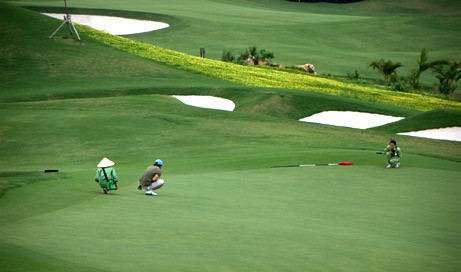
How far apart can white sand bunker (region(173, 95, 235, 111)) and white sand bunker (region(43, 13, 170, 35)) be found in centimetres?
4871

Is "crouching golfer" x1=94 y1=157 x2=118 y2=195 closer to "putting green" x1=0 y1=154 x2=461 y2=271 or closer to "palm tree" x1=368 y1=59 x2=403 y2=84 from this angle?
"putting green" x1=0 y1=154 x2=461 y2=271

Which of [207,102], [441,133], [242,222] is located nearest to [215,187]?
[242,222]

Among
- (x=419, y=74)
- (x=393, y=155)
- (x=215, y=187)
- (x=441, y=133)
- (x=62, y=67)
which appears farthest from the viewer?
(x=419, y=74)

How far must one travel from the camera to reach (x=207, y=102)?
5144 cm

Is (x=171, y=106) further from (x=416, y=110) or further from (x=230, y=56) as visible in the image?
(x=230, y=56)

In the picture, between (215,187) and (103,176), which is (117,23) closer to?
(215,187)

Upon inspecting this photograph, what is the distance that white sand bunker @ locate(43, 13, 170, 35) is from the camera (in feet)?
327

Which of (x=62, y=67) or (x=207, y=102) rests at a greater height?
(x=62, y=67)

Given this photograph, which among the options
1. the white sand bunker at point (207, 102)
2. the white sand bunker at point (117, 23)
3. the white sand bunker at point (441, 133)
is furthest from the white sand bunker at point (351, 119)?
the white sand bunker at point (117, 23)

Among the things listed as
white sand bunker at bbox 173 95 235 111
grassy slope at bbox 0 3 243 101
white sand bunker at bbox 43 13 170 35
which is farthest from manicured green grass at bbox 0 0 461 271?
white sand bunker at bbox 43 13 170 35

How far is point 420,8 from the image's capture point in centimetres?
13412

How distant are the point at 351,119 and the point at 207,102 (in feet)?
29.7

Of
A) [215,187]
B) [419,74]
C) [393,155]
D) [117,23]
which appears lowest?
[215,187]

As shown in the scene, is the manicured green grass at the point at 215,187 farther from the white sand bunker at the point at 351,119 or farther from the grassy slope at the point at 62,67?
the white sand bunker at the point at 351,119
